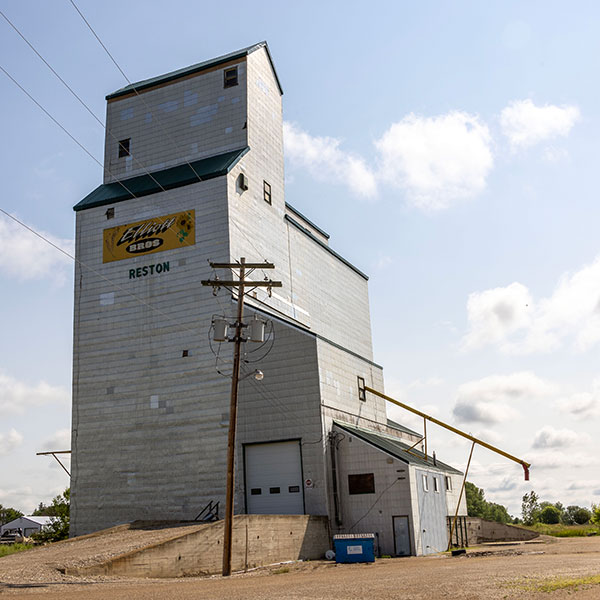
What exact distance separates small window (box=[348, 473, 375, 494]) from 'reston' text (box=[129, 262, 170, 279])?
16.6 m

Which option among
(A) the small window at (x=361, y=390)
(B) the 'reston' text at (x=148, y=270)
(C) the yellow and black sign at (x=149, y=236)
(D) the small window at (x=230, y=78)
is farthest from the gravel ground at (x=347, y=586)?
(D) the small window at (x=230, y=78)

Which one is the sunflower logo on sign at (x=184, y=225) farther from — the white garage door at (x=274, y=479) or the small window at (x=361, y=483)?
the small window at (x=361, y=483)

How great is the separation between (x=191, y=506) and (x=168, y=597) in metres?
22.5

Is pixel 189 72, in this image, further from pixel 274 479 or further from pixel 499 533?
pixel 499 533

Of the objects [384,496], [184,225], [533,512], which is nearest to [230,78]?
[184,225]

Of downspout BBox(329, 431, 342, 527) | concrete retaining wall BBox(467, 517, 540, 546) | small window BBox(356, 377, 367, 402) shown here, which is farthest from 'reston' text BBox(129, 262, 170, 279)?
concrete retaining wall BBox(467, 517, 540, 546)

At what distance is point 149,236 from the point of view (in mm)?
42781

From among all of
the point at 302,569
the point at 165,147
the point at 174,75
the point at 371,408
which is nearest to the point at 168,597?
the point at 302,569

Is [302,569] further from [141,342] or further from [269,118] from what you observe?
[269,118]

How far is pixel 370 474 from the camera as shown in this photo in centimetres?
3775

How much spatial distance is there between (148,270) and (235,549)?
19.1m

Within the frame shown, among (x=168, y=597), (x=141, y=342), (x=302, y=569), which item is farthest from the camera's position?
(x=141, y=342)

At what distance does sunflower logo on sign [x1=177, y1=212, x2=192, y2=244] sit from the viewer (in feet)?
137

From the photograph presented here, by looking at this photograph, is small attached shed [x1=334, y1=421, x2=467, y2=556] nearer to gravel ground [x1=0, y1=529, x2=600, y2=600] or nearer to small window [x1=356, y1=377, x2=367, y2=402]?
small window [x1=356, y1=377, x2=367, y2=402]
